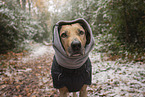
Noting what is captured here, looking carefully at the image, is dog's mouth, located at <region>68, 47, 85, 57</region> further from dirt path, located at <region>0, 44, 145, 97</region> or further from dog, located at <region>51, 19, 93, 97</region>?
dirt path, located at <region>0, 44, 145, 97</region>

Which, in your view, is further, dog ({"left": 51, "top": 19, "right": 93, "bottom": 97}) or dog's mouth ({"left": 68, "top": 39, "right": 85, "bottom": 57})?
dog ({"left": 51, "top": 19, "right": 93, "bottom": 97})

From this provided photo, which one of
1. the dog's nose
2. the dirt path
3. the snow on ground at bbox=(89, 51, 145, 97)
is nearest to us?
the dog's nose

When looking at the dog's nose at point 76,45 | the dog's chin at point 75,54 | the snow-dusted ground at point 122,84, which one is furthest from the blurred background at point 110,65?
the dog's nose at point 76,45

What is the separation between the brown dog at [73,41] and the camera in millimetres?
1767

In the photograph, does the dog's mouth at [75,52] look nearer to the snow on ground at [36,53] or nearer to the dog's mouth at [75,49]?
the dog's mouth at [75,49]

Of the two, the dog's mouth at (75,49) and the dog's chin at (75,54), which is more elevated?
the dog's mouth at (75,49)

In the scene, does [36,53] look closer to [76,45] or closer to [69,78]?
[69,78]

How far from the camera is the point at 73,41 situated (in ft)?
5.73

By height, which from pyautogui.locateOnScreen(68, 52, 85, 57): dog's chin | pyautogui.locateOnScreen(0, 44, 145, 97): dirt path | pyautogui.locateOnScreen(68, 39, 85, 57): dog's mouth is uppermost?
pyautogui.locateOnScreen(68, 39, 85, 57): dog's mouth

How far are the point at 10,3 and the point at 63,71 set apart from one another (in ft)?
32.1

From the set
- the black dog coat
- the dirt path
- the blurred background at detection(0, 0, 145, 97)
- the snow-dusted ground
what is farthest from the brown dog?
the blurred background at detection(0, 0, 145, 97)

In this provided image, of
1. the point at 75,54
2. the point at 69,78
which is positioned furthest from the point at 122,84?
the point at 75,54

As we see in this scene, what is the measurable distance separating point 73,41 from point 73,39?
2.6 inches

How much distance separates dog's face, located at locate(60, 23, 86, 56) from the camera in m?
1.76
